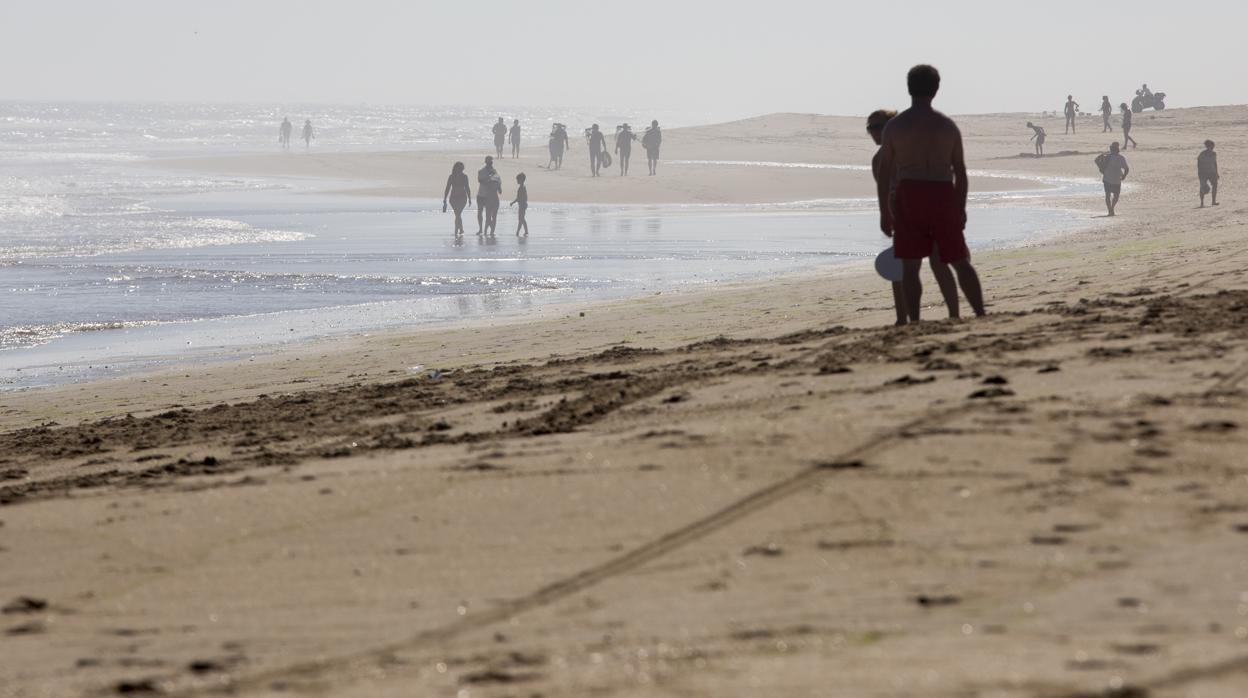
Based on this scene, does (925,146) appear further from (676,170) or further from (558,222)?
(676,170)

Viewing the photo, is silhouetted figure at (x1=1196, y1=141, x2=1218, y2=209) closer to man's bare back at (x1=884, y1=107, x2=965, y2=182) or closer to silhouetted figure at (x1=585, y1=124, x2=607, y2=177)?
silhouetted figure at (x1=585, y1=124, x2=607, y2=177)

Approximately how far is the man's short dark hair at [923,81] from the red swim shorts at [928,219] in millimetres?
492

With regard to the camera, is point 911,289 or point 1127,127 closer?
point 911,289

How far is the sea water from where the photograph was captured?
15859 millimetres

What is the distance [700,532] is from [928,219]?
15.1 ft

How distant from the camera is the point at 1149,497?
192 inches

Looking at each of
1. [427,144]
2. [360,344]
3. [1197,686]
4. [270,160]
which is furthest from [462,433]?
[427,144]

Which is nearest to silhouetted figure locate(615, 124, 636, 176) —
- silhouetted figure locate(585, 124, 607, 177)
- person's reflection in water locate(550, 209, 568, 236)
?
silhouetted figure locate(585, 124, 607, 177)

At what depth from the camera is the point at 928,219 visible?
359 inches

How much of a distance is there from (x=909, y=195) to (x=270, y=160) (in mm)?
58891

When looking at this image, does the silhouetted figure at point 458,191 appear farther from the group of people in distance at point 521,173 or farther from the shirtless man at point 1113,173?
the shirtless man at point 1113,173

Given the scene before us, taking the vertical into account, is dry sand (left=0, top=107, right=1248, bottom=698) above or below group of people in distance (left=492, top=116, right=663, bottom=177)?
below

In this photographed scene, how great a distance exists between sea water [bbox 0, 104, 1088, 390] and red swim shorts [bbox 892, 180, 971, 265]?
6.81 meters

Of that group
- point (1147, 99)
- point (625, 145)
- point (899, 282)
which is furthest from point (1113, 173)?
point (1147, 99)
